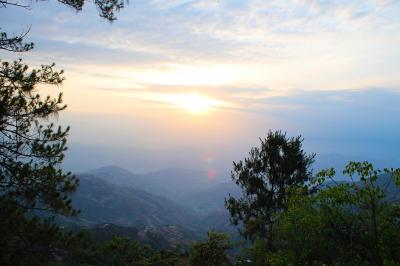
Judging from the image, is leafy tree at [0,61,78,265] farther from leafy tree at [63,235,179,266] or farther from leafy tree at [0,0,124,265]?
leafy tree at [63,235,179,266]

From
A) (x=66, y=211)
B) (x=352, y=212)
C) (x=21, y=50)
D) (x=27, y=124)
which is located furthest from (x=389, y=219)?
(x=21, y=50)

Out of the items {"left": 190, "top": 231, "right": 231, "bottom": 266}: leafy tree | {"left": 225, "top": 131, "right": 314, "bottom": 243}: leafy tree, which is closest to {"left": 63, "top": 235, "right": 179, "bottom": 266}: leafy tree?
{"left": 190, "top": 231, "right": 231, "bottom": 266}: leafy tree

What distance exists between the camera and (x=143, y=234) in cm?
17625

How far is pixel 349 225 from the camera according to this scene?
1277cm

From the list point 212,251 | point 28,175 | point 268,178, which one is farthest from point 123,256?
point 28,175

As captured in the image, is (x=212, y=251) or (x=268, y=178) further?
(x=268, y=178)

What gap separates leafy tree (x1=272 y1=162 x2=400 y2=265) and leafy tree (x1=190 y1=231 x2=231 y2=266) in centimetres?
1389

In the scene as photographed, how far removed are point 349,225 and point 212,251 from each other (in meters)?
16.3

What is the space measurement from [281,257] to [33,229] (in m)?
9.25

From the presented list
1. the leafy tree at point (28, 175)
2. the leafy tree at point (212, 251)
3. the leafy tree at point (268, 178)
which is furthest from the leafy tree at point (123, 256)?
the leafy tree at point (28, 175)

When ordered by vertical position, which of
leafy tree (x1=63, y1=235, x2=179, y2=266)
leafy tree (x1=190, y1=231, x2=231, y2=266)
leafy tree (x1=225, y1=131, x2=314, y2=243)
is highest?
leafy tree (x1=225, y1=131, x2=314, y2=243)

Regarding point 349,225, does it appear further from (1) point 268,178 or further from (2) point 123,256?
(2) point 123,256

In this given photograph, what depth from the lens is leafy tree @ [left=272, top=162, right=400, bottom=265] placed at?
1194cm

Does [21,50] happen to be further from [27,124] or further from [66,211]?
[66,211]
